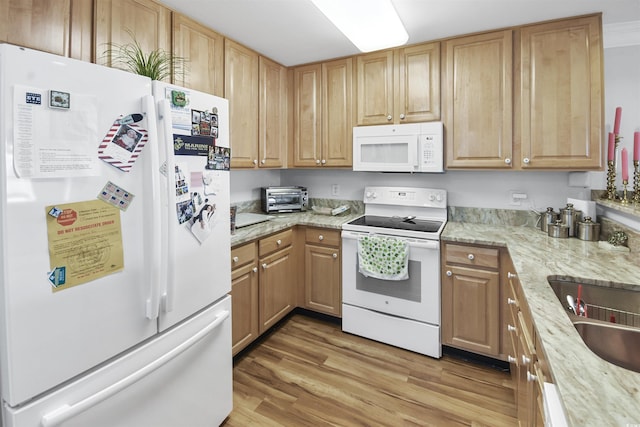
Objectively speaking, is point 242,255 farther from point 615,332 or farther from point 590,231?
point 590,231

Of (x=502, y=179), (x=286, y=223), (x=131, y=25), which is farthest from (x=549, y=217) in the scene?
(x=131, y=25)

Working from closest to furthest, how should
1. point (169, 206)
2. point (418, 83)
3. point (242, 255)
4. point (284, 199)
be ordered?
point (169, 206)
point (242, 255)
point (418, 83)
point (284, 199)

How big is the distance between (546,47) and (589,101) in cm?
46

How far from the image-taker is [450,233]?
2.31 metres

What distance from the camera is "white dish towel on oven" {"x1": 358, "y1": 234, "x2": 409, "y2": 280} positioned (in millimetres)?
2328

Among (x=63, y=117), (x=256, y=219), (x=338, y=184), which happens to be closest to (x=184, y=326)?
(x=63, y=117)

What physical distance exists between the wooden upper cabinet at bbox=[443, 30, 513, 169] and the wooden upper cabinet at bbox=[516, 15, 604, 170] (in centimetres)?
10

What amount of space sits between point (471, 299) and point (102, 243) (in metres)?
2.17

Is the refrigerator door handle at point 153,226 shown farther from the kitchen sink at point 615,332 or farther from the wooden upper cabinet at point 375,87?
the wooden upper cabinet at point 375,87

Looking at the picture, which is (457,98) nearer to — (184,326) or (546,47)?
(546,47)

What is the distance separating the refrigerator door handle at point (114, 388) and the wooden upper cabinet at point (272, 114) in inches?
67.5

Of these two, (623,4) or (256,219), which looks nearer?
(623,4)

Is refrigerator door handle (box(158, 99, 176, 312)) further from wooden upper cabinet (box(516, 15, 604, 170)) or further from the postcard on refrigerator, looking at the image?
wooden upper cabinet (box(516, 15, 604, 170))

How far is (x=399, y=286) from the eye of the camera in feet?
7.91
